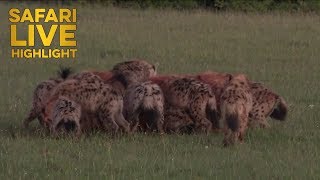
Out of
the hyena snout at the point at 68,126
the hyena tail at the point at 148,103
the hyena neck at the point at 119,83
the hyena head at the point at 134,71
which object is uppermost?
the hyena head at the point at 134,71

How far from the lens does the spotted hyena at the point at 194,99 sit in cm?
995

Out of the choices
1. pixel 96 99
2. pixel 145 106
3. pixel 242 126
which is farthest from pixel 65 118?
pixel 242 126

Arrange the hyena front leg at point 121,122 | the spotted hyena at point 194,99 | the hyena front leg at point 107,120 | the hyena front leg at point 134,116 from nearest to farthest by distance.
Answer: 1. the hyena front leg at point 107,120
2. the hyena front leg at point 121,122
3. the hyena front leg at point 134,116
4. the spotted hyena at point 194,99

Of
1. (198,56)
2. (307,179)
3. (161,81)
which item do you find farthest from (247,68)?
(307,179)

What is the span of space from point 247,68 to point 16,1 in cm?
1385

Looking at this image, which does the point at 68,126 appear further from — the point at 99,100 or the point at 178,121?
the point at 178,121

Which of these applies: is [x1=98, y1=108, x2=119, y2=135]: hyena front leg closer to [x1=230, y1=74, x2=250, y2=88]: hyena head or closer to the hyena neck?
the hyena neck

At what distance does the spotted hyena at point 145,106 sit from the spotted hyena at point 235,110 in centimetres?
80

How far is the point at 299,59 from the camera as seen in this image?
1669 cm

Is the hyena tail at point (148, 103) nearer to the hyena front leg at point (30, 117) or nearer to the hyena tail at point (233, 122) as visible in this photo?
the hyena tail at point (233, 122)

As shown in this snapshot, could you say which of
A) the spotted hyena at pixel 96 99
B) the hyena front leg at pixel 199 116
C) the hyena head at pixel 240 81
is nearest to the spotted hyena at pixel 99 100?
the spotted hyena at pixel 96 99

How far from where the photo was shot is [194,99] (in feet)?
32.8

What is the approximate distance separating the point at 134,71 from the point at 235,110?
189 cm

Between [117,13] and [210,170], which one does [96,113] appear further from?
[117,13]
